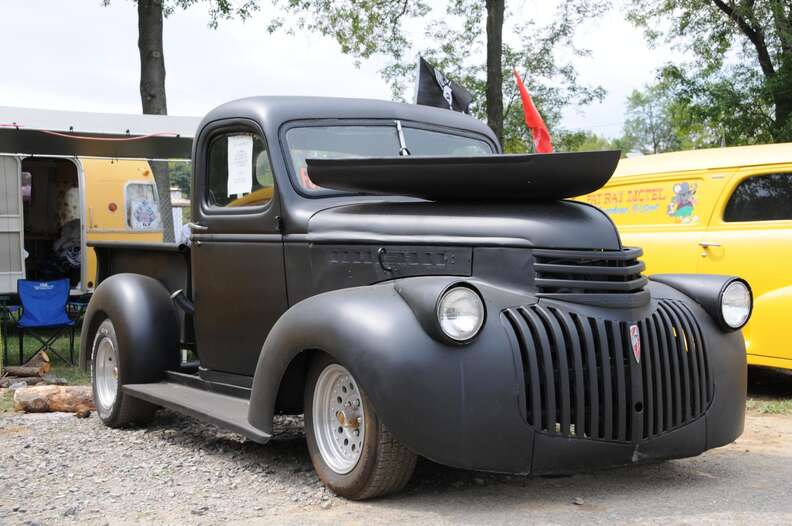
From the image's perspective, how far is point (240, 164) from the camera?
5273 mm

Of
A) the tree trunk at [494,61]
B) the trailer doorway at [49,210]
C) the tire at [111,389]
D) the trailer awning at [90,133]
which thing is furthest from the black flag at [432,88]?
A: the trailer doorway at [49,210]

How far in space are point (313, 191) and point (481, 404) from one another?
1.74 meters

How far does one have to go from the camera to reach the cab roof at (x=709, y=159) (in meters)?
7.09

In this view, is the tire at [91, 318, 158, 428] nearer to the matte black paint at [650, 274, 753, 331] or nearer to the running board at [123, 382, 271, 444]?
the running board at [123, 382, 271, 444]

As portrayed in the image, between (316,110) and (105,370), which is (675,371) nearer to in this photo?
(316,110)

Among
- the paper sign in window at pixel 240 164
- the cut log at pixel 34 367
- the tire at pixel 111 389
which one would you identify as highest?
the paper sign in window at pixel 240 164

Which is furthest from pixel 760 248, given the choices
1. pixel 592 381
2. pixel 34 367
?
pixel 34 367

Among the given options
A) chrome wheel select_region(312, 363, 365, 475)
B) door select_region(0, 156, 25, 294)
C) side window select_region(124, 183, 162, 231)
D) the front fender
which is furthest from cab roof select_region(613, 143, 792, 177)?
side window select_region(124, 183, 162, 231)

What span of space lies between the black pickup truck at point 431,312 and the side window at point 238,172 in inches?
0.5

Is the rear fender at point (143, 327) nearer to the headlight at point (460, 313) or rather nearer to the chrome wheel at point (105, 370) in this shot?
the chrome wheel at point (105, 370)

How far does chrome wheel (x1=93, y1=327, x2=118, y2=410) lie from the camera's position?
20.0 feet

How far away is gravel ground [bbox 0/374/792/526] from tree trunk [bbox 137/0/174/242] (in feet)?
19.6

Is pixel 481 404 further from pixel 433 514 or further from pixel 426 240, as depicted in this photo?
pixel 426 240

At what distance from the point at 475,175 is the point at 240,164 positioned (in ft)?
5.61
